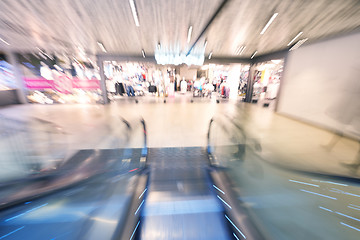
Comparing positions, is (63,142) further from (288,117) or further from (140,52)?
(288,117)

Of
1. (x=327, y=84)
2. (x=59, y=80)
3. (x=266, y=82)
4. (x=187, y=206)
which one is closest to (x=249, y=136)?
(x=187, y=206)

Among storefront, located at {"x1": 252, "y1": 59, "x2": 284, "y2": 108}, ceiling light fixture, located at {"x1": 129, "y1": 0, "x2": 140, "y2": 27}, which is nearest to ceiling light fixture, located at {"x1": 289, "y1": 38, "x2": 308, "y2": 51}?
storefront, located at {"x1": 252, "y1": 59, "x2": 284, "y2": 108}

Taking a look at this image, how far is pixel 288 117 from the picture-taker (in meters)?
6.34

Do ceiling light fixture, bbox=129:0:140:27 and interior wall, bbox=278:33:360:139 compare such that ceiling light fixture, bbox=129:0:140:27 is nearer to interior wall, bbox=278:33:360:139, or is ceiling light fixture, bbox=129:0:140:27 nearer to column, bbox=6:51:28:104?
interior wall, bbox=278:33:360:139

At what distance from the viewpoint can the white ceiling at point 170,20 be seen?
3230 millimetres

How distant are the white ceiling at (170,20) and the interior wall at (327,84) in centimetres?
55

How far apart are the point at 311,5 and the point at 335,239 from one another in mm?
4563

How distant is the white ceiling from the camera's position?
3.23 meters

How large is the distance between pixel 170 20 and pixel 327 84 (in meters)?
5.78

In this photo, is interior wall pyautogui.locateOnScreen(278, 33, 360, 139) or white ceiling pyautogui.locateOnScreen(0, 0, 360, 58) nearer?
white ceiling pyautogui.locateOnScreen(0, 0, 360, 58)

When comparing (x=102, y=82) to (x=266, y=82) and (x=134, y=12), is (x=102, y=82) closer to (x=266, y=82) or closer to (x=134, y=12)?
(x=134, y=12)

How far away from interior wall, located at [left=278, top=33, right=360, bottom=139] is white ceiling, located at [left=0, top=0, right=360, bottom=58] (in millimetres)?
548

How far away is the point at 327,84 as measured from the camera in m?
4.81

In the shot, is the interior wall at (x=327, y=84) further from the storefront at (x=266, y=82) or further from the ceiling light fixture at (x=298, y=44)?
the storefront at (x=266, y=82)
